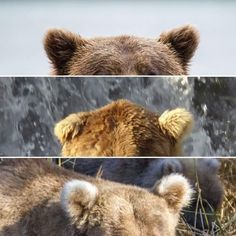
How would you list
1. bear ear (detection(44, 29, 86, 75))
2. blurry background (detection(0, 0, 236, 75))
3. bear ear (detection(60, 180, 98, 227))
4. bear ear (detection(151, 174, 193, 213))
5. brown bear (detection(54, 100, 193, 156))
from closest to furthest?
bear ear (detection(60, 180, 98, 227))
bear ear (detection(151, 174, 193, 213))
brown bear (detection(54, 100, 193, 156))
bear ear (detection(44, 29, 86, 75))
blurry background (detection(0, 0, 236, 75))

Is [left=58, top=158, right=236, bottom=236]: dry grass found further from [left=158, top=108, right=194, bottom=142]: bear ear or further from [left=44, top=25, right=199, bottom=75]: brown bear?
[left=44, top=25, right=199, bottom=75]: brown bear

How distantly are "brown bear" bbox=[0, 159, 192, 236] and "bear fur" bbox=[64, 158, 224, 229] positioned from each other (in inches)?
3.7

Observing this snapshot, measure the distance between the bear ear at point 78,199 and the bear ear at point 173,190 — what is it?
0.24 meters

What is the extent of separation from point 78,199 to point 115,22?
89 cm

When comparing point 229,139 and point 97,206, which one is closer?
point 97,206

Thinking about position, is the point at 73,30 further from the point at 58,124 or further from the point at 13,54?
the point at 58,124

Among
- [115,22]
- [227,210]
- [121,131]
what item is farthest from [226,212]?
[115,22]

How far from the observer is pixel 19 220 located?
2.47 metres

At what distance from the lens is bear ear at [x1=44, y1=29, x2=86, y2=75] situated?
2777 mm

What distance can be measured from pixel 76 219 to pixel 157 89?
59 centimetres

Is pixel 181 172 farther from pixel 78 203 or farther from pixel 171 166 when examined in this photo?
pixel 78 203

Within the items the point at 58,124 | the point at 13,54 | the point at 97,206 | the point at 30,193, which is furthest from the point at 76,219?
the point at 13,54

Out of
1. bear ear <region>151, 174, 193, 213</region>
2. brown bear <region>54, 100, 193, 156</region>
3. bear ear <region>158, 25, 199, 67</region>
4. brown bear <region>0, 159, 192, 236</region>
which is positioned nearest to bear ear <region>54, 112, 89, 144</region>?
brown bear <region>54, 100, 193, 156</region>

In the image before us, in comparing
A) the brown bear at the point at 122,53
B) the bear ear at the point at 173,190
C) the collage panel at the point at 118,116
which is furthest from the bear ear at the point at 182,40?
the bear ear at the point at 173,190
